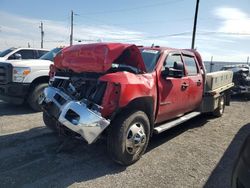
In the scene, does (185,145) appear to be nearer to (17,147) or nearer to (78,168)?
(78,168)

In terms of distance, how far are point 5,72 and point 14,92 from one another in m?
0.63

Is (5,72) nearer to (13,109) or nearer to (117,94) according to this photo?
(13,109)

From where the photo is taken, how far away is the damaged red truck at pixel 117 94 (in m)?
3.96

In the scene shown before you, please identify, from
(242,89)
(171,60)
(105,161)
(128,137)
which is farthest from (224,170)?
(242,89)

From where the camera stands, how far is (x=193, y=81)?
6309 millimetres

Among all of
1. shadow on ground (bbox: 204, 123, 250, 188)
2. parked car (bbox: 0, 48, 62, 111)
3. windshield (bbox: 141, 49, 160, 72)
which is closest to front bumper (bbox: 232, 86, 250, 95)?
shadow on ground (bbox: 204, 123, 250, 188)

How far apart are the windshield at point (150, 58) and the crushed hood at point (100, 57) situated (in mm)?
424

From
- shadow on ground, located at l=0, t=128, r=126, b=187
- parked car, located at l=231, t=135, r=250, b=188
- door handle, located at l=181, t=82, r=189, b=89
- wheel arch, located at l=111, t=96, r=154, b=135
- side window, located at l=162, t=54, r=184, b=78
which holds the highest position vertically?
side window, located at l=162, t=54, r=184, b=78

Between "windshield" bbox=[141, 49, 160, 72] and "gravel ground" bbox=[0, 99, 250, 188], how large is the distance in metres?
1.58

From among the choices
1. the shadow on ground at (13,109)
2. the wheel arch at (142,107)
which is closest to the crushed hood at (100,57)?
the wheel arch at (142,107)

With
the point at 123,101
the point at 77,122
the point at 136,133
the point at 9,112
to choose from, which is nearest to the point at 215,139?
the point at 136,133

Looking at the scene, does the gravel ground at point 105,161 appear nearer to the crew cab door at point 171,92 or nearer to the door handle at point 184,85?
the crew cab door at point 171,92

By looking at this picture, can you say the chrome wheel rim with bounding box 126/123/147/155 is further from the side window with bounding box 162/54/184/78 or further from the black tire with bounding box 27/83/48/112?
the black tire with bounding box 27/83/48/112

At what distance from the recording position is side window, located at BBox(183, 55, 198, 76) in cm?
632
